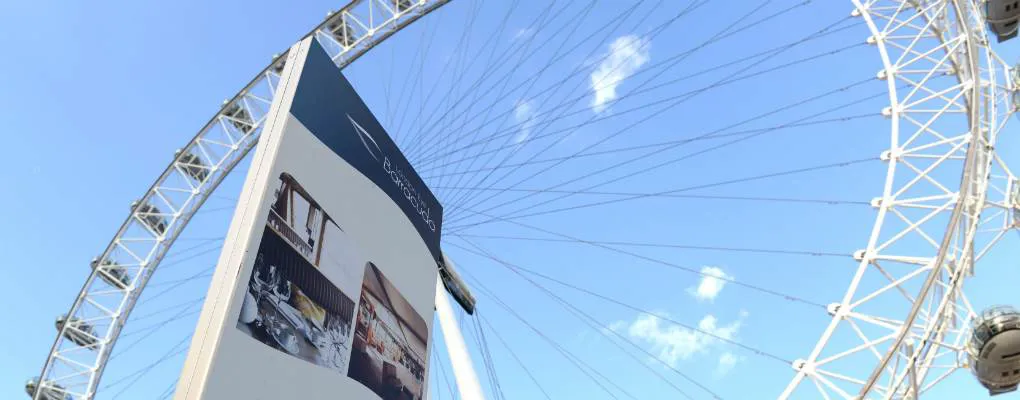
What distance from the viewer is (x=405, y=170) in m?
17.6

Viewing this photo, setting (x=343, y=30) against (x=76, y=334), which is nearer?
(x=343, y=30)

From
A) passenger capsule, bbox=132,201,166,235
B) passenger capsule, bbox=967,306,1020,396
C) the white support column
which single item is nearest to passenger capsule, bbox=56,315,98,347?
passenger capsule, bbox=132,201,166,235

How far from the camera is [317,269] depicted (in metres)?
11.9

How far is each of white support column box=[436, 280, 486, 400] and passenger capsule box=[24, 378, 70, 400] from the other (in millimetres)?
21207

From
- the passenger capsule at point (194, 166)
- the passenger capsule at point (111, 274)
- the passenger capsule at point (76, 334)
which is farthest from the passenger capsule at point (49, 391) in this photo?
the passenger capsule at point (194, 166)

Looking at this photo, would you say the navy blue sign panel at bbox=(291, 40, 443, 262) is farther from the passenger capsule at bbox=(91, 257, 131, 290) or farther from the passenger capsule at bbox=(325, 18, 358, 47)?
the passenger capsule at bbox=(91, 257, 131, 290)

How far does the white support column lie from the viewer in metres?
17.4

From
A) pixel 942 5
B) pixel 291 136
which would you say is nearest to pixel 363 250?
pixel 291 136

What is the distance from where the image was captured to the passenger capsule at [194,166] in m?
31.0

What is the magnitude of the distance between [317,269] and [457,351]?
22.8 ft

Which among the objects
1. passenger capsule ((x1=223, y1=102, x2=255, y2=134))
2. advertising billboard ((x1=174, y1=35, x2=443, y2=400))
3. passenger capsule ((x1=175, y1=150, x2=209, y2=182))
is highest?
passenger capsule ((x1=223, y1=102, x2=255, y2=134))

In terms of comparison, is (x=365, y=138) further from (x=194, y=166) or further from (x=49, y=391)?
(x=49, y=391)

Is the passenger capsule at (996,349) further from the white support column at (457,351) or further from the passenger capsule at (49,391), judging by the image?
the passenger capsule at (49,391)

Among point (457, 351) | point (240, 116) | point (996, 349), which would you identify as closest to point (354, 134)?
point (457, 351)
